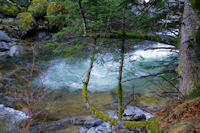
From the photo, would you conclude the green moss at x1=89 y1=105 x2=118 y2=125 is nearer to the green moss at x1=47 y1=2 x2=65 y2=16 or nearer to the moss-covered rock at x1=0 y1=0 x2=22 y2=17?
the green moss at x1=47 y1=2 x2=65 y2=16

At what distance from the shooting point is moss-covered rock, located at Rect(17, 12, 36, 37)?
1612 centimetres

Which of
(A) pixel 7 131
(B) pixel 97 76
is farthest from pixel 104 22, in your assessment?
(B) pixel 97 76

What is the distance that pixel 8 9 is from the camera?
16984 millimetres

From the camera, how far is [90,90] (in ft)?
29.9

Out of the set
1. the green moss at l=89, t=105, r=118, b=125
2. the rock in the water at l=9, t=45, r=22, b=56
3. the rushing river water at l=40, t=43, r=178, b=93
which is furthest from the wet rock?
the green moss at l=89, t=105, r=118, b=125

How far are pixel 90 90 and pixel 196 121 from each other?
741cm

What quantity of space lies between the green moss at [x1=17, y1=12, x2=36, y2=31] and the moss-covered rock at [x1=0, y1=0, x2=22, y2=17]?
3.22 ft

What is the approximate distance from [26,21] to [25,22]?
156mm

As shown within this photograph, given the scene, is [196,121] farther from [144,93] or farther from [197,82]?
[144,93]

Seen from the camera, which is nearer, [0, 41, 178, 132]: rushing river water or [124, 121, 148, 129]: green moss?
[124, 121, 148, 129]: green moss

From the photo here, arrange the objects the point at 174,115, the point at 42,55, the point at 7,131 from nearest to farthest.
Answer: the point at 174,115, the point at 7,131, the point at 42,55

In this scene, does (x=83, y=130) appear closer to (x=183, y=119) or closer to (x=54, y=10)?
(x=183, y=119)

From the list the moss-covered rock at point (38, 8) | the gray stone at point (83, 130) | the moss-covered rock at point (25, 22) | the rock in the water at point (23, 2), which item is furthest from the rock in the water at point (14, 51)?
the gray stone at point (83, 130)

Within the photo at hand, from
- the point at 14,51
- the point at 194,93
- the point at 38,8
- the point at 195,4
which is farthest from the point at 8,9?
the point at 194,93
